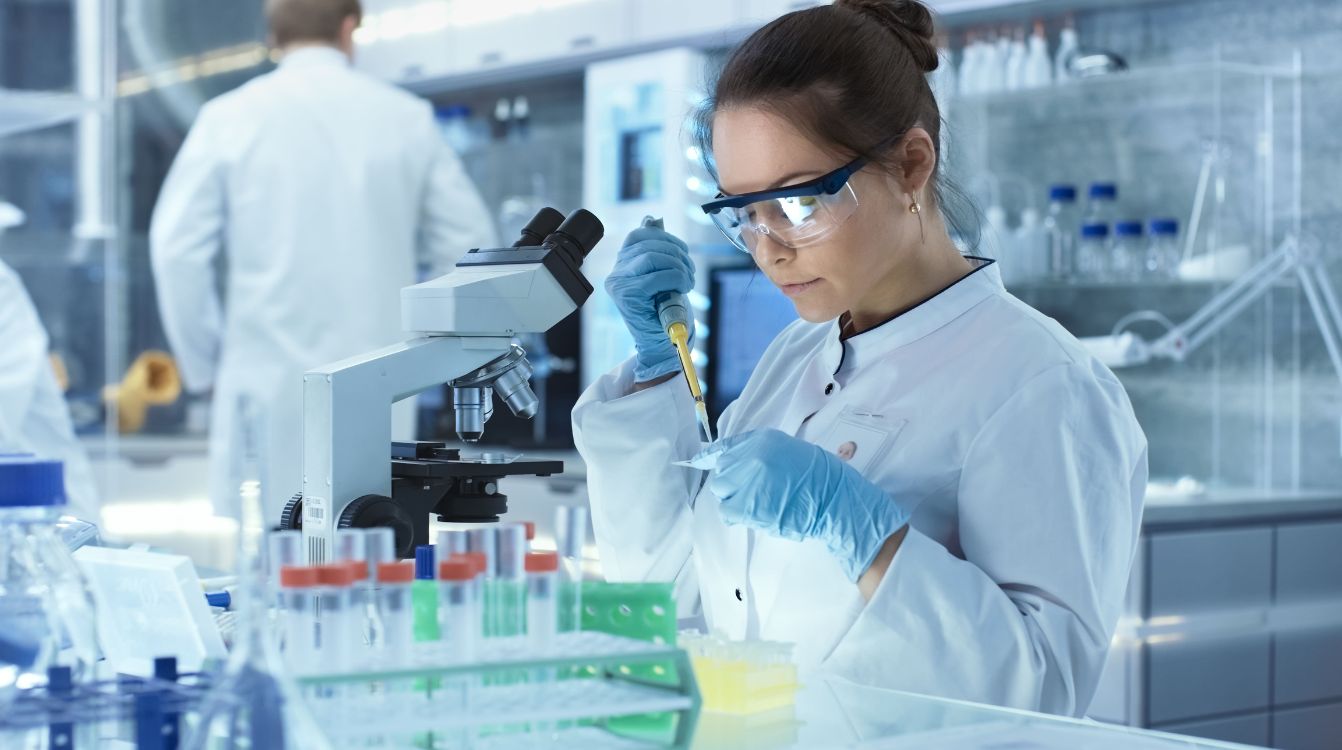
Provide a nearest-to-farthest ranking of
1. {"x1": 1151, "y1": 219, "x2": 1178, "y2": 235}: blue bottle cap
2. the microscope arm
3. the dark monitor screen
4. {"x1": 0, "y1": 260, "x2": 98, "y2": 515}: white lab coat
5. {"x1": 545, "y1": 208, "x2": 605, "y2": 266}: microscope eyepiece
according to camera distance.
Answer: the microscope arm → {"x1": 545, "y1": 208, "x2": 605, "y2": 266}: microscope eyepiece → {"x1": 0, "y1": 260, "x2": 98, "y2": 515}: white lab coat → {"x1": 1151, "y1": 219, "x2": 1178, "y2": 235}: blue bottle cap → the dark monitor screen

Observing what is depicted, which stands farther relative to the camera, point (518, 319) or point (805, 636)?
point (805, 636)

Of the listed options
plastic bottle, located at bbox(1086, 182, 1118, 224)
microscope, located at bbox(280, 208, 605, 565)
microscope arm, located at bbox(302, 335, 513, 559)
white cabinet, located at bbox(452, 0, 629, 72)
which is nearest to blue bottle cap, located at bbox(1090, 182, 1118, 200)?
plastic bottle, located at bbox(1086, 182, 1118, 224)

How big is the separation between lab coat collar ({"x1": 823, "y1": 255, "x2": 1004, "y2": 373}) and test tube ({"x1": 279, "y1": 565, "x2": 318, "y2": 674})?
0.91 m

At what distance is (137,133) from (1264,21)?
148 inches

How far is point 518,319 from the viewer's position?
149 cm

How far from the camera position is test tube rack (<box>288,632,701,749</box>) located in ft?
3.06

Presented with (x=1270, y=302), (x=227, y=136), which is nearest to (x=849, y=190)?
(x=1270, y=302)

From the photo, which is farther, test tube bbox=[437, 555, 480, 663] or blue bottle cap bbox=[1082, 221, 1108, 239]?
blue bottle cap bbox=[1082, 221, 1108, 239]

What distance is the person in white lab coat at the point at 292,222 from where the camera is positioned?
3.69 metres

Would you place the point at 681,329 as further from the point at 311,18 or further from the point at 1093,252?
the point at 311,18

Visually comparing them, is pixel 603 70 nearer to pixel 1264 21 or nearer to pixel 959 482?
pixel 1264 21

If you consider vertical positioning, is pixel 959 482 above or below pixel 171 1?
below

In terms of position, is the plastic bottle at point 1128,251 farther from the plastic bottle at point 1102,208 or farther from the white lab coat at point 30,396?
the white lab coat at point 30,396

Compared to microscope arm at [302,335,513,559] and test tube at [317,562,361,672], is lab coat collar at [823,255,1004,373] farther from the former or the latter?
test tube at [317,562,361,672]
